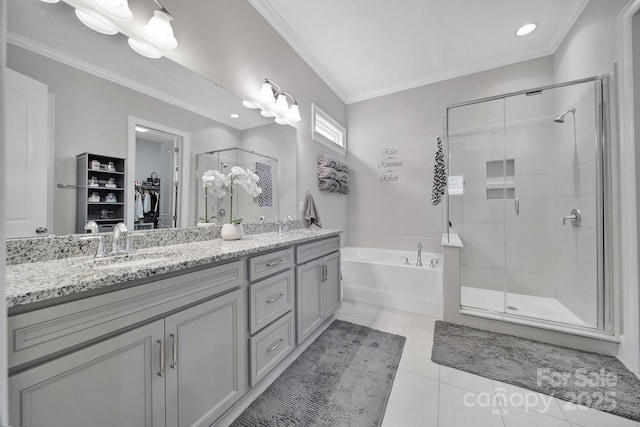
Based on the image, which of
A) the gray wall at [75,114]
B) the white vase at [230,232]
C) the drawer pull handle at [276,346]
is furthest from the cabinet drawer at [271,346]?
the gray wall at [75,114]

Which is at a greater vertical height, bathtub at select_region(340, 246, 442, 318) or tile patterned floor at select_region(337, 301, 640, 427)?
bathtub at select_region(340, 246, 442, 318)

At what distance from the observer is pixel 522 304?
7.83 feet

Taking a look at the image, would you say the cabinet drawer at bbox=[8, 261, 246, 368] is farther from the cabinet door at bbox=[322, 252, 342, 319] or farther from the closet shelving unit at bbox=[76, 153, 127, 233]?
the cabinet door at bbox=[322, 252, 342, 319]

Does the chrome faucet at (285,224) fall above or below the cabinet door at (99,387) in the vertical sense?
above

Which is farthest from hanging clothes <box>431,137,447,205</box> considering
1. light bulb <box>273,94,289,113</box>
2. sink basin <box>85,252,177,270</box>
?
sink basin <box>85,252,177,270</box>

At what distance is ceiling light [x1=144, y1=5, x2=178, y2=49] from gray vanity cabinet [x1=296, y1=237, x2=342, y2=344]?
146 centimetres

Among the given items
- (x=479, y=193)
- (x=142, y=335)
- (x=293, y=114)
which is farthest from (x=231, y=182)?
(x=479, y=193)

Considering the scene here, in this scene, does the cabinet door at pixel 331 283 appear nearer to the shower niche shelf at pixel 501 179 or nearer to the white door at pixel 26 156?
the white door at pixel 26 156

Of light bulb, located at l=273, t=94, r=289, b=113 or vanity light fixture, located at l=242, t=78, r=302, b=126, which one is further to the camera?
light bulb, located at l=273, t=94, r=289, b=113

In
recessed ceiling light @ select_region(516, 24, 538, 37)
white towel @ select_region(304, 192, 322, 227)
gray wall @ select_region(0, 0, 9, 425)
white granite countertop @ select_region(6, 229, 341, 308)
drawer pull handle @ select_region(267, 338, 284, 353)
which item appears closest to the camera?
gray wall @ select_region(0, 0, 9, 425)

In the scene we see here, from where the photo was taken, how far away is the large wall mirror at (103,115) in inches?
36.7

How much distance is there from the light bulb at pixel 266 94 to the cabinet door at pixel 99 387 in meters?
1.83

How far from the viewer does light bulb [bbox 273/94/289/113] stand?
2180 millimetres

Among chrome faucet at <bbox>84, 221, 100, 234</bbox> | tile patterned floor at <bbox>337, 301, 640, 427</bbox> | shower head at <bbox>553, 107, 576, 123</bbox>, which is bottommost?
tile patterned floor at <bbox>337, 301, 640, 427</bbox>
